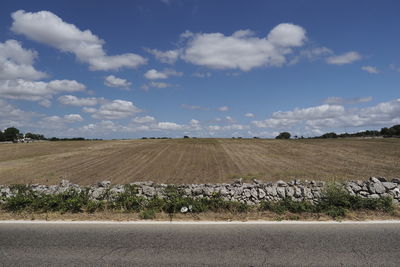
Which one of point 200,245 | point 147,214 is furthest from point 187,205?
point 200,245

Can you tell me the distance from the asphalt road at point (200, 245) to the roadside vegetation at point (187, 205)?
109 cm

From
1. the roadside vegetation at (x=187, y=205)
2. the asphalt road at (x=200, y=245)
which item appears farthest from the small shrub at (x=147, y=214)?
the asphalt road at (x=200, y=245)

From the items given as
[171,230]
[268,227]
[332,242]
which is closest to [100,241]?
[171,230]

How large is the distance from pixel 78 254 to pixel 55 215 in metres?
2.92

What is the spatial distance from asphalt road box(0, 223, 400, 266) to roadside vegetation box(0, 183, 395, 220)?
109 centimetres

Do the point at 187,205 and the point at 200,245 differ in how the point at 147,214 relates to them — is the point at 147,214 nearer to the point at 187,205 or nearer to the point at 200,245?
the point at 187,205

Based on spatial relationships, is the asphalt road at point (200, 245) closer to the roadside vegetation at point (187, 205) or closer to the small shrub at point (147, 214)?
the small shrub at point (147, 214)

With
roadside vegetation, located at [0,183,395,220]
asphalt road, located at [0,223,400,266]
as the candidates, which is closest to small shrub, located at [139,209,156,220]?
roadside vegetation, located at [0,183,395,220]

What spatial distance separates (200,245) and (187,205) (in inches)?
93.9

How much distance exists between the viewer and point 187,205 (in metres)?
7.59

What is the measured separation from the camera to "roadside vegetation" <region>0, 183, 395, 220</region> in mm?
7422

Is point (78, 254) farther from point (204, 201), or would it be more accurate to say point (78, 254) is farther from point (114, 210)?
point (204, 201)

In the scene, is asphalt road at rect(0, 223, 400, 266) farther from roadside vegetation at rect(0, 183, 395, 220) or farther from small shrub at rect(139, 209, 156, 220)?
roadside vegetation at rect(0, 183, 395, 220)

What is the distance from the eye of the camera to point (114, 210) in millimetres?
7664
